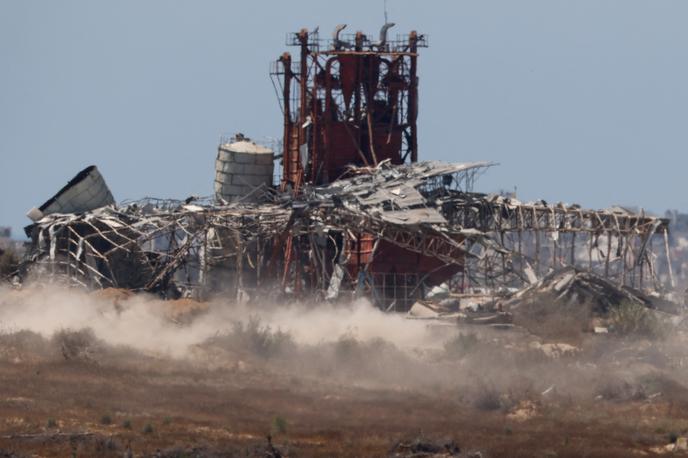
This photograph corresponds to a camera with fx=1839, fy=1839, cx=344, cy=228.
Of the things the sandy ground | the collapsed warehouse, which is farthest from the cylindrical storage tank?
the sandy ground

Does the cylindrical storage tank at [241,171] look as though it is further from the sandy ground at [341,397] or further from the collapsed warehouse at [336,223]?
the sandy ground at [341,397]

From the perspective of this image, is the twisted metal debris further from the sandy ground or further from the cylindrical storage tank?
the sandy ground

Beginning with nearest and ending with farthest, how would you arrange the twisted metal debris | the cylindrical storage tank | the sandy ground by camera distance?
the sandy ground
the twisted metal debris
the cylindrical storage tank

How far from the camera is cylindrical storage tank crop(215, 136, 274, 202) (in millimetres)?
94000

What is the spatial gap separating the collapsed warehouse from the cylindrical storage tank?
7 cm

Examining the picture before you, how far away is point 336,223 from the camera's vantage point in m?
76.8

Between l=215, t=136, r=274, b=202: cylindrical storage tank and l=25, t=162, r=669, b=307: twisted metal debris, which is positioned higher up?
l=215, t=136, r=274, b=202: cylindrical storage tank

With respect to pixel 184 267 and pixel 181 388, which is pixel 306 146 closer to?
pixel 184 267

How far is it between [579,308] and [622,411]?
14.5 m

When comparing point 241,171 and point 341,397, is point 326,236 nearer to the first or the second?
point 241,171

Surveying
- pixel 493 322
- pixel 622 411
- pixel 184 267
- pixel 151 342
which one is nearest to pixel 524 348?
pixel 493 322

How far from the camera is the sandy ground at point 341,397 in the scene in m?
50.7

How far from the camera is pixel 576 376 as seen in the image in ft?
211

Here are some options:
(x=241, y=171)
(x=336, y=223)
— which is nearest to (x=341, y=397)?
(x=336, y=223)
